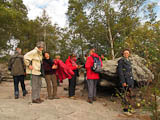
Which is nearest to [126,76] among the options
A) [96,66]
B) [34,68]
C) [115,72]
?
[115,72]

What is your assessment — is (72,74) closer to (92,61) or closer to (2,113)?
(92,61)

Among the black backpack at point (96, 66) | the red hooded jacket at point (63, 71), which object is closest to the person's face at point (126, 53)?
the black backpack at point (96, 66)

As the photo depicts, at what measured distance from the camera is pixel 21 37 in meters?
25.9

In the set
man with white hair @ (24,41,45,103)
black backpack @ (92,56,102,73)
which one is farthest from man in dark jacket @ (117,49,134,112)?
man with white hair @ (24,41,45,103)

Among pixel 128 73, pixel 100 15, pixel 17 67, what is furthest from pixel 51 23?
pixel 128 73

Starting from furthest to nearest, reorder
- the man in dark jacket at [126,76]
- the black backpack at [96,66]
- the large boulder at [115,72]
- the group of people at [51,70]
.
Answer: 1. the black backpack at [96,66]
2. the large boulder at [115,72]
3. the group of people at [51,70]
4. the man in dark jacket at [126,76]

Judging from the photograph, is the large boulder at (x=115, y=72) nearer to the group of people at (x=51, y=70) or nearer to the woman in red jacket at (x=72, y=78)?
the group of people at (x=51, y=70)

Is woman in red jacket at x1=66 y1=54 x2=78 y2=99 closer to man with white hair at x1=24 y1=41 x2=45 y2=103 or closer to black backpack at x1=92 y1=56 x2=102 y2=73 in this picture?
black backpack at x1=92 y1=56 x2=102 y2=73

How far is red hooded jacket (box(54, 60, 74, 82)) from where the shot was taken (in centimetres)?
568

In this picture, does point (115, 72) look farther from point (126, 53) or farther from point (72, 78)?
point (72, 78)

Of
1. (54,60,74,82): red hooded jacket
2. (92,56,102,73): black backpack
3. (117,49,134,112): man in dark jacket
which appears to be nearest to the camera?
(117,49,134,112): man in dark jacket

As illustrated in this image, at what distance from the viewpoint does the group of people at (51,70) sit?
4.44 meters

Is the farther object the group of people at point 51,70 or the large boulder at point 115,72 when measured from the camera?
the large boulder at point 115,72

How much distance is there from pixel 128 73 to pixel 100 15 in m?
14.2
